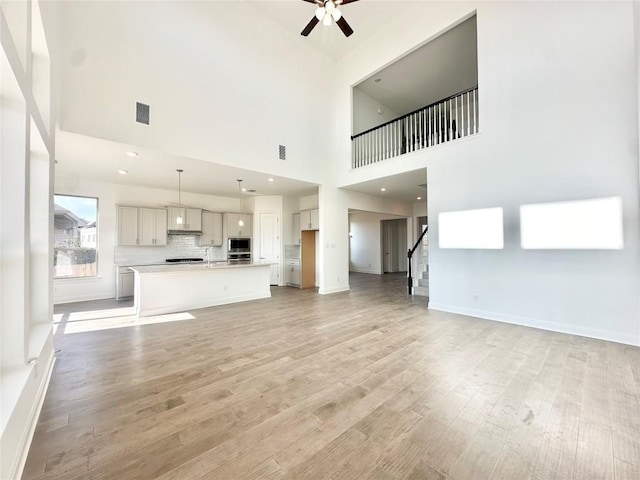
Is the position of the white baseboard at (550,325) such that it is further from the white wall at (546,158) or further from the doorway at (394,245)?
the doorway at (394,245)

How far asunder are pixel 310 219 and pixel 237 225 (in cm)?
245

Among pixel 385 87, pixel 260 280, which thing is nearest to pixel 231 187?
pixel 260 280

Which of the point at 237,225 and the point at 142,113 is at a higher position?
the point at 142,113

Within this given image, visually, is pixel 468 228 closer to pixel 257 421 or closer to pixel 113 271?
pixel 257 421

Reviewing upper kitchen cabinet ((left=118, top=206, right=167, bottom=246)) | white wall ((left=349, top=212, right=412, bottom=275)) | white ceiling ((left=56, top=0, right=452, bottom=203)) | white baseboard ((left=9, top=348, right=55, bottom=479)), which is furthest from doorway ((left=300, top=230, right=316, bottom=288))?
white baseboard ((left=9, top=348, right=55, bottom=479))

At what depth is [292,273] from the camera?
848 cm

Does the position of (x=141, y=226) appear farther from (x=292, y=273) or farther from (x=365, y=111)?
(x=365, y=111)

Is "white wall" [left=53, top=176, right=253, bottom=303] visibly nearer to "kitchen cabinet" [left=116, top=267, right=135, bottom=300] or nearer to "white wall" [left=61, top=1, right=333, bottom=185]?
"kitchen cabinet" [left=116, top=267, right=135, bottom=300]

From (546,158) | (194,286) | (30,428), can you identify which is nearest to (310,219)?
(194,286)

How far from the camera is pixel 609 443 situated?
1.68 metres

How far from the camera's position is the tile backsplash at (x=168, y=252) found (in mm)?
6850

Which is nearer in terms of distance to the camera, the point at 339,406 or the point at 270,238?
the point at 339,406

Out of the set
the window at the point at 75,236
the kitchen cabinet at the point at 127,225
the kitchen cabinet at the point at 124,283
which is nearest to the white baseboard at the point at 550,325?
the kitchen cabinet at the point at 124,283

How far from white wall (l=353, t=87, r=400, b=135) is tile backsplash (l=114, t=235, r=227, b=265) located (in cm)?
596
